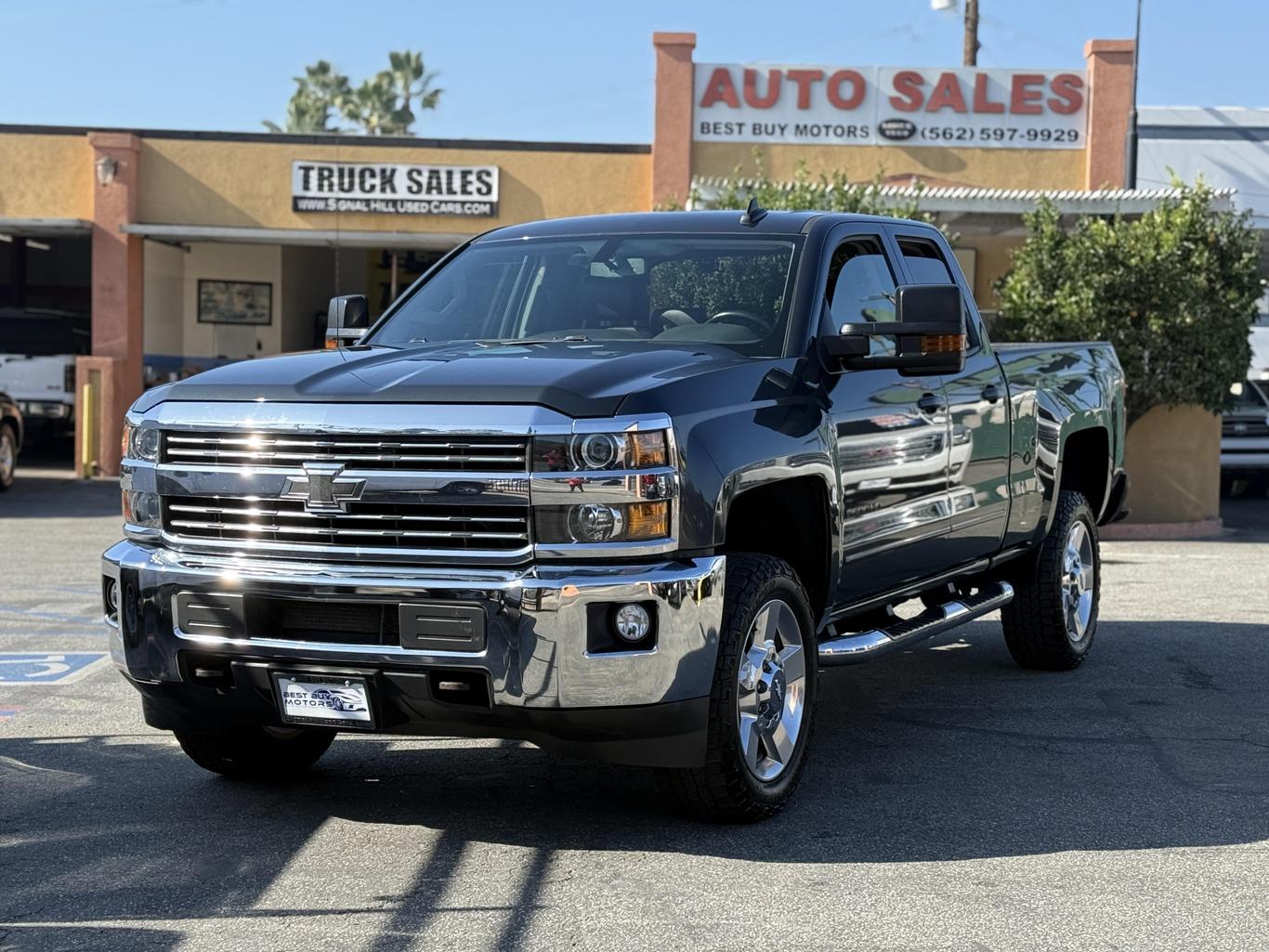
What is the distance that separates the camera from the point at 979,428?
7473mm

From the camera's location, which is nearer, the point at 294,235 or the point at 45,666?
the point at 45,666

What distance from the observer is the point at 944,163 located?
24188 millimetres

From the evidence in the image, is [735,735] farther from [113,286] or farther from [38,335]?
[38,335]

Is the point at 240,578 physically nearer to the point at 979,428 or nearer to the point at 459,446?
the point at 459,446

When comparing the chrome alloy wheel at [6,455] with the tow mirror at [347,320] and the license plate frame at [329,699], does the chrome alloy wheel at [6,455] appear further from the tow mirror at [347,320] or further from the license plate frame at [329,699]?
the license plate frame at [329,699]

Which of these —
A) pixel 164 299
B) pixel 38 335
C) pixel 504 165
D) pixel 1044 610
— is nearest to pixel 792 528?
pixel 1044 610

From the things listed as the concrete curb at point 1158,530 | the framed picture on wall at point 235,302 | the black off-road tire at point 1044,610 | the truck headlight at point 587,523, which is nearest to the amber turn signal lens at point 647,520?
the truck headlight at point 587,523

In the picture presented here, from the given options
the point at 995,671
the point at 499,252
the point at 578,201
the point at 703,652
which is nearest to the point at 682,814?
the point at 703,652

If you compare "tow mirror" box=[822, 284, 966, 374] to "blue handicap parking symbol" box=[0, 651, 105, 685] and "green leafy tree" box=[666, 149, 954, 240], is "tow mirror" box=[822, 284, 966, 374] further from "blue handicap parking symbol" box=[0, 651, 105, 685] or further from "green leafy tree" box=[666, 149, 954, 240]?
"green leafy tree" box=[666, 149, 954, 240]

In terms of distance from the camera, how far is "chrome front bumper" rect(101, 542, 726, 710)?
16.2 feet

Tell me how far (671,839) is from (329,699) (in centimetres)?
118

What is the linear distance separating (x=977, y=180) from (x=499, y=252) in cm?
1827

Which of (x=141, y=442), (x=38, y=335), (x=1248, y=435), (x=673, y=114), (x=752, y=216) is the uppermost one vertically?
(x=673, y=114)

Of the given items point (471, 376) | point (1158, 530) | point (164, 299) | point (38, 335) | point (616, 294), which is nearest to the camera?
point (471, 376)
